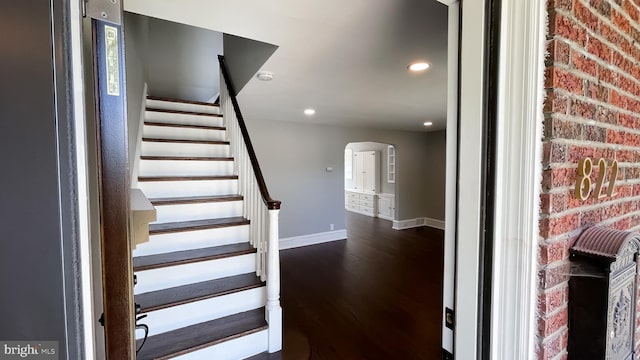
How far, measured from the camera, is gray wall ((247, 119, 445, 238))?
5.21m

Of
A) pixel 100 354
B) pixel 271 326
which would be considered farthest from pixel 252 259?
pixel 100 354

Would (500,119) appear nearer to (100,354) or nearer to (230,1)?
(100,354)

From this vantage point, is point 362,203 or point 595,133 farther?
Answer: point 362,203

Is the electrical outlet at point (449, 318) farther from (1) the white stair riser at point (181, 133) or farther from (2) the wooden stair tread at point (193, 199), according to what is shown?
(1) the white stair riser at point (181, 133)

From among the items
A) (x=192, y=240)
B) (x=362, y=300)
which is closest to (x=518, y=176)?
(x=192, y=240)

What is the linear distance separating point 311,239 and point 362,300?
241 cm

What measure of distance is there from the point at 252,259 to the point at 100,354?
2.15 meters

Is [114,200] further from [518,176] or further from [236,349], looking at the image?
[236,349]

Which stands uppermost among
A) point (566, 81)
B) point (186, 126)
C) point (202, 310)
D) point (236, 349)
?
point (186, 126)

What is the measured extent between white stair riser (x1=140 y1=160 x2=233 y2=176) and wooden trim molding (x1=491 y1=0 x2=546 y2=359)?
2.98 meters

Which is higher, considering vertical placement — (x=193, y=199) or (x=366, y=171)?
(x=366, y=171)

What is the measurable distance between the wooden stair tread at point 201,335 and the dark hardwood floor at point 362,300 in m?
0.28

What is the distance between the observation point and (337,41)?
182 cm

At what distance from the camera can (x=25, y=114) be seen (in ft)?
1.16
